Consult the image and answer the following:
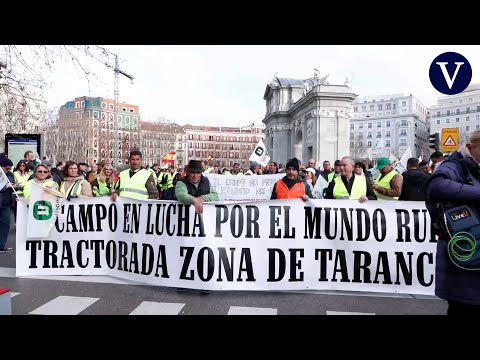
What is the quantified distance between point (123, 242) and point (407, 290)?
3.87 m

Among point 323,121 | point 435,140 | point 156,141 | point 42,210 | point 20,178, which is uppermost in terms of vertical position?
point 156,141

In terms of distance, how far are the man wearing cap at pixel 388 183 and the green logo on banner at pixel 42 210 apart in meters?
5.67

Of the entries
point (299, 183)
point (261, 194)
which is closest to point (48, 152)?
point (261, 194)

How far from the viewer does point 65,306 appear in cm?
549

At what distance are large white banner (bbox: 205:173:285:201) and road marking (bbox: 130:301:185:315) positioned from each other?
23.3ft

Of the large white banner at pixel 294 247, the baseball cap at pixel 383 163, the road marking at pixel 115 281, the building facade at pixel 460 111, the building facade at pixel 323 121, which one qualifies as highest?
the building facade at pixel 460 111

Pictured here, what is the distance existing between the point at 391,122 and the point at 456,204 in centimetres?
14010

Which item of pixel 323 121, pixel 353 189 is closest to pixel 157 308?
pixel 353 189

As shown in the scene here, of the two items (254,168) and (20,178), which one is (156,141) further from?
(20,178)

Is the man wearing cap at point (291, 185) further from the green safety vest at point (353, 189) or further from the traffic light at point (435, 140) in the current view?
the traffic light at point (435, 140)

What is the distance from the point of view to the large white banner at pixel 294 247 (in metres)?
5.90

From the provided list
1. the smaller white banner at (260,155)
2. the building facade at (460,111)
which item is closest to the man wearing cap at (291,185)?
the smaller white banner at (260,155)

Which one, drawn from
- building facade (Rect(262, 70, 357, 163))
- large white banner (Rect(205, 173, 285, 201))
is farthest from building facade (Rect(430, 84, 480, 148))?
large white banner (Rect(205, 173, 285, 201))

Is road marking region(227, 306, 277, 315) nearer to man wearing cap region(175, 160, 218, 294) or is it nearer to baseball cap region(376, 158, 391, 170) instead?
man wearing cap region(175, 160, 218, 294)
